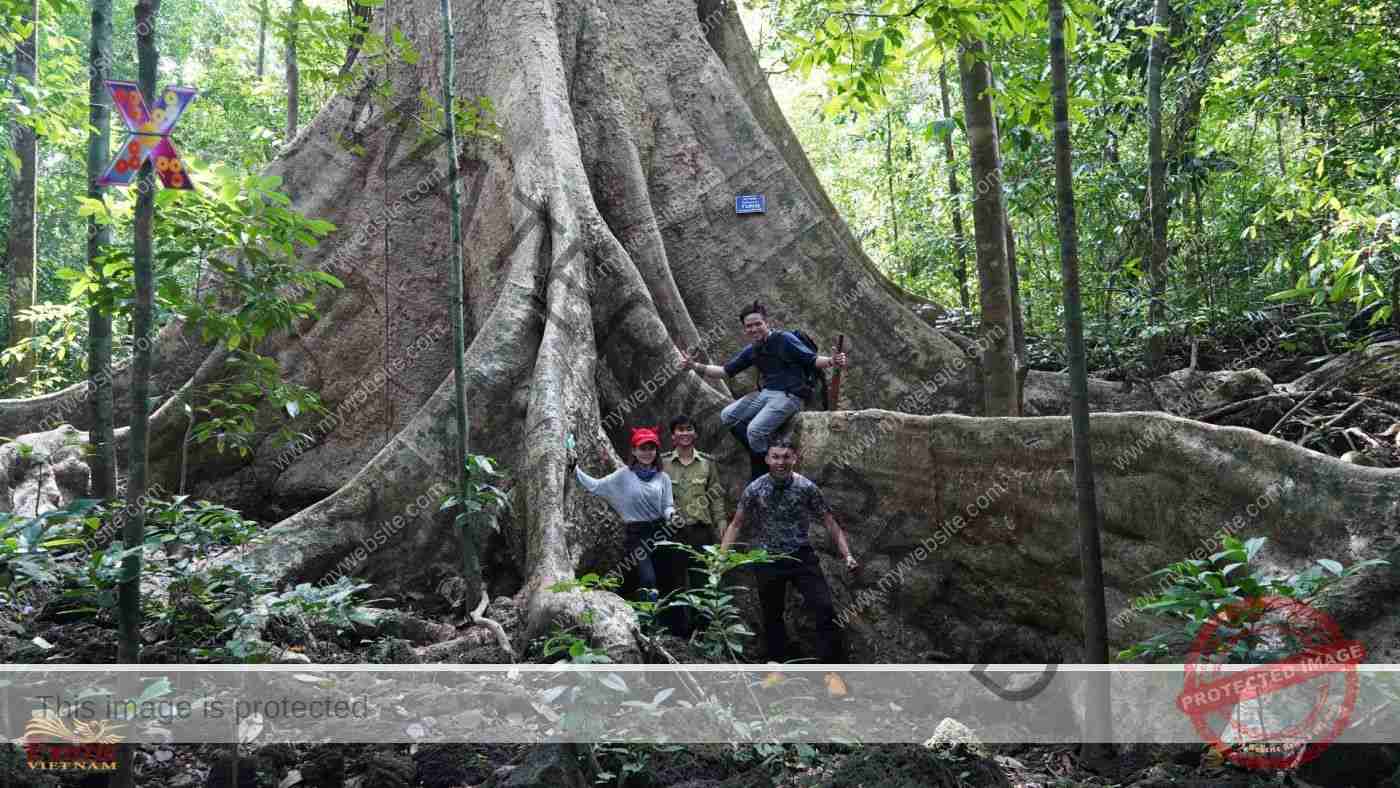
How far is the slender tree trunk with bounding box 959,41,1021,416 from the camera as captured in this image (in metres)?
6.39

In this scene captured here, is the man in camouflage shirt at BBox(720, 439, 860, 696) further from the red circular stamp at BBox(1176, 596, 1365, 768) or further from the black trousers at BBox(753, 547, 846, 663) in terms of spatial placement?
the red circular stamp at BBox(1176, 596, 1365, 768)

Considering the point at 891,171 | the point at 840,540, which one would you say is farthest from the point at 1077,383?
the point at 891,171

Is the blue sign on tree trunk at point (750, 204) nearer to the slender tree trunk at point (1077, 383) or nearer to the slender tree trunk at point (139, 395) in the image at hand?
the slender tree trunk at point (1077, 383)

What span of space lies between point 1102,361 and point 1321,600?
19.1ft

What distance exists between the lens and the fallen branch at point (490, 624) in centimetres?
436

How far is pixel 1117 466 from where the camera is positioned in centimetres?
479

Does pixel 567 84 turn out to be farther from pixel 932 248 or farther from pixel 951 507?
pixel 932 248

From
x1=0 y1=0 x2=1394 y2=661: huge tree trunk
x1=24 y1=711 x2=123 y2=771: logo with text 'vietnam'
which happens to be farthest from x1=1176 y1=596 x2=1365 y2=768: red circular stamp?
x1=24 y1=711 x2=123 y2=771: logo with text 'vietnam'

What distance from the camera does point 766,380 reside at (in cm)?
608

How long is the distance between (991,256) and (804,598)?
2.64 m

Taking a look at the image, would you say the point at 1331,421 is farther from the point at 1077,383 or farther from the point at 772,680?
the point at 772,680

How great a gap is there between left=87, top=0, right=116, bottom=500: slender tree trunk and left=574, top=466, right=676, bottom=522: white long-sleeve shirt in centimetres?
231

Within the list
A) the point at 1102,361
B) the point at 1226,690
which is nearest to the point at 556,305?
the point at 1226,690

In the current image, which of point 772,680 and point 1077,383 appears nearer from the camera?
point 1077,383
